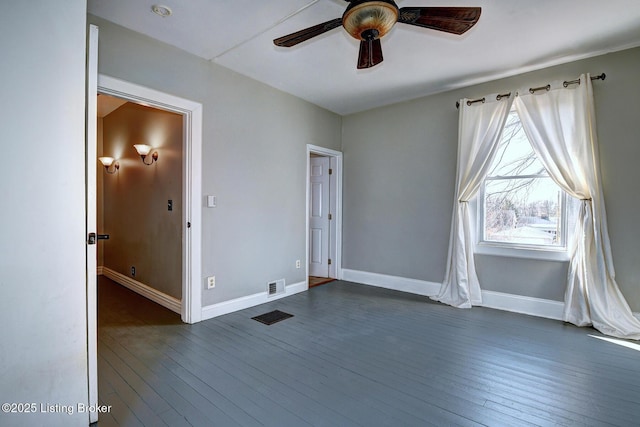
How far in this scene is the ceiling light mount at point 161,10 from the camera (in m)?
2.29

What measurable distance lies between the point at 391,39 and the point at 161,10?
189 centimetres

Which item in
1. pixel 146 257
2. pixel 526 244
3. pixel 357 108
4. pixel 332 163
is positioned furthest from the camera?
pixel 332 163

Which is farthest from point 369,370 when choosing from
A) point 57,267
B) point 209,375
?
point 57,267

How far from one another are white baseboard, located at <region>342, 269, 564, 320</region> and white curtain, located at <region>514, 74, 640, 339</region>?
17 cm

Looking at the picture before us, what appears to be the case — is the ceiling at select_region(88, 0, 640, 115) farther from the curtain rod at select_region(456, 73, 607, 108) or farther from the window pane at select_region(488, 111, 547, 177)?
the window pane at select_region(488, 111, 547, 177)

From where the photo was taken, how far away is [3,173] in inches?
48.9

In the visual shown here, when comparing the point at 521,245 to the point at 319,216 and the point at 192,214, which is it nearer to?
the point at 319,216

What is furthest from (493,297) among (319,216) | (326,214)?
(319,216)

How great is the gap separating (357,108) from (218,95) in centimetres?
219

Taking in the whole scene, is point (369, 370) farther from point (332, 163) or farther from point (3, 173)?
point (332, 163)

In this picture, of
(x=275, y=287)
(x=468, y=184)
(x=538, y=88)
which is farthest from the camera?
(x=275, y=287)

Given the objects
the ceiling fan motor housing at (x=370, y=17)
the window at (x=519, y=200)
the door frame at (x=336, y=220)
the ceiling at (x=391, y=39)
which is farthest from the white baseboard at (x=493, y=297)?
the ceiling fan motor housing at (x=370, y=17)

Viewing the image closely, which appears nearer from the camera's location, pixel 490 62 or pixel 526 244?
pixel 490 62

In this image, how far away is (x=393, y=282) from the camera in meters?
4.43
